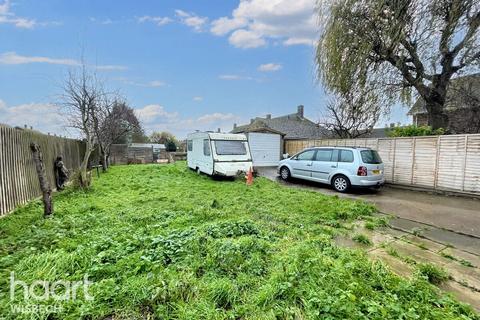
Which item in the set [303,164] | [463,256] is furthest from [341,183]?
[463,256]

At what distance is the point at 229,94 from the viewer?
1775 cm

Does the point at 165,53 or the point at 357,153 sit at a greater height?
the point at 165,53

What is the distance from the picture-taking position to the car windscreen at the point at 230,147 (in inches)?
414

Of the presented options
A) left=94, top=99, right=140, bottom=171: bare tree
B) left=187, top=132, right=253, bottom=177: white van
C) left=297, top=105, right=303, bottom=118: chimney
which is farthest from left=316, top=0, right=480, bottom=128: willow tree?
left=297, top=105, right=303, bottom=118: chimney

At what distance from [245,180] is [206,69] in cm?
→ 756

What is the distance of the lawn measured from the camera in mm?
2137

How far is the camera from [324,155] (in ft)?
29.7

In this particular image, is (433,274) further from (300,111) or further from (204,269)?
(300,111)

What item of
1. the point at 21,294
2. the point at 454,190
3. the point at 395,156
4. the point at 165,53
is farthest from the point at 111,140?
the point at 454,190

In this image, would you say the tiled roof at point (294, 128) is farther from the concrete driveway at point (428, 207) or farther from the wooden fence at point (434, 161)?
the concrete driveway at point (428, 207)

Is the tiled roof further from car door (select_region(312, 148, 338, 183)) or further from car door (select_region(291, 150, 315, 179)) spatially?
car door (select_region(312, 148, 338, 183))

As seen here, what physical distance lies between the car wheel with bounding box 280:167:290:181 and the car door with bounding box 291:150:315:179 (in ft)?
1.24

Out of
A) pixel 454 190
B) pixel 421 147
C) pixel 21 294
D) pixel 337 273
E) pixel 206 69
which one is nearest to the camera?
pixel 21 294

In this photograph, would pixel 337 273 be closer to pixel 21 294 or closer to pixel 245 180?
pixel 21 294
